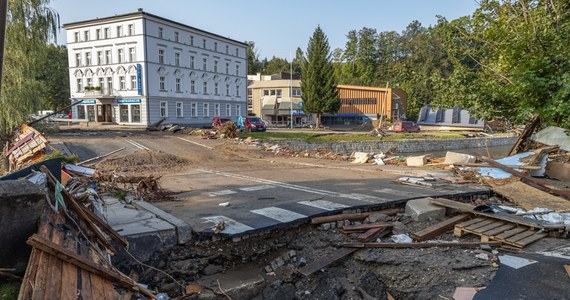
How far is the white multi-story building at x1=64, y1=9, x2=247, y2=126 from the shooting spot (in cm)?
4106

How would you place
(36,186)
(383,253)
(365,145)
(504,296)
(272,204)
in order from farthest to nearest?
(365,145) → (272,204) → (383,253) → (504,296) → (36,186)

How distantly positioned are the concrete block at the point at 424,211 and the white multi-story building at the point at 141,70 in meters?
37.8

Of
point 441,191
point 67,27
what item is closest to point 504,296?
point 441,191

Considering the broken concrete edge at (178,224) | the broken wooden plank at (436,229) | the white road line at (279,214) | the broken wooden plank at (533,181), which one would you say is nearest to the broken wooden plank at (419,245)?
the broken wooden plank at (436,229)

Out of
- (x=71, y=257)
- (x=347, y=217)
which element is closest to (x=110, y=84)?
(x=347, y=217)

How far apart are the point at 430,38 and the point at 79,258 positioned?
84.3m

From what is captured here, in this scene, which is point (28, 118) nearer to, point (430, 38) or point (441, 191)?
point (441, 191)

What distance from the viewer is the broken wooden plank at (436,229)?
21.1ft

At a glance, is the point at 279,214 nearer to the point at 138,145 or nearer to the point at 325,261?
the point at 325,261

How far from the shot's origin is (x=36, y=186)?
12.6 feet

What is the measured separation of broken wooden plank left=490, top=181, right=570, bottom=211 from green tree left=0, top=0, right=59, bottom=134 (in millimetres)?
21491

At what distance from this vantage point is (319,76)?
1903 inches

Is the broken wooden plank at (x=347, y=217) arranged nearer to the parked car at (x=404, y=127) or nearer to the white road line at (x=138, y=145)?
the white road line at (x=138, y=145)

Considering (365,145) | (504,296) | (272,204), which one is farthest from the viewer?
(365,145)
